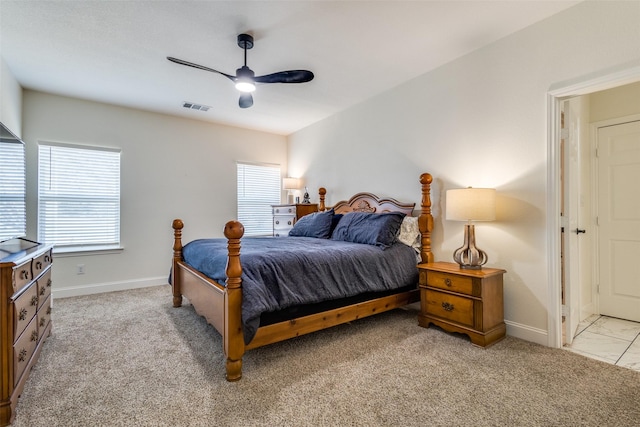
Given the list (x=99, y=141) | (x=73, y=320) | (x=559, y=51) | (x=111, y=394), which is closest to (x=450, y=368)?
(x=111, y=394)

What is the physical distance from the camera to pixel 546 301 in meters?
2.48

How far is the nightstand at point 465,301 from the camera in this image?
2.44 meters

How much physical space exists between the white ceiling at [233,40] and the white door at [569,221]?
3.21 feet

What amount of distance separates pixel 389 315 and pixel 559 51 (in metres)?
2.72

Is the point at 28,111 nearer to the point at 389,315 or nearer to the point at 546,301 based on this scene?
the point at 389,315

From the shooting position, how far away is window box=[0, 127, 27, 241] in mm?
2680

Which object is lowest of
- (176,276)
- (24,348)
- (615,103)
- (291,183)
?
(24,348)

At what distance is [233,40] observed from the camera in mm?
2715

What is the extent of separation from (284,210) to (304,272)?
2.88 m

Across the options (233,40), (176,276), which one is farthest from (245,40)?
(176,276)

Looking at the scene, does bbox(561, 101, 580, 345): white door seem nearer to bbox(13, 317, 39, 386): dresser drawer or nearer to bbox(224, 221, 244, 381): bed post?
bbox(224, 221, 244, 381): bed post

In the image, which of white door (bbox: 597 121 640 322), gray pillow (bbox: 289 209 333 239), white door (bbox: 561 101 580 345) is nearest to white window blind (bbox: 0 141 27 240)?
gray pillow (bbox: 289 209 333 239)

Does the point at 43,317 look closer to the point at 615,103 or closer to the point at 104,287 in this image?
the point at 104,287

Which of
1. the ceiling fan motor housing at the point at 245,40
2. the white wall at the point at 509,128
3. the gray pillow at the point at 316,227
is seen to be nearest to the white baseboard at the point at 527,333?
the white wall at the point at 509,128
